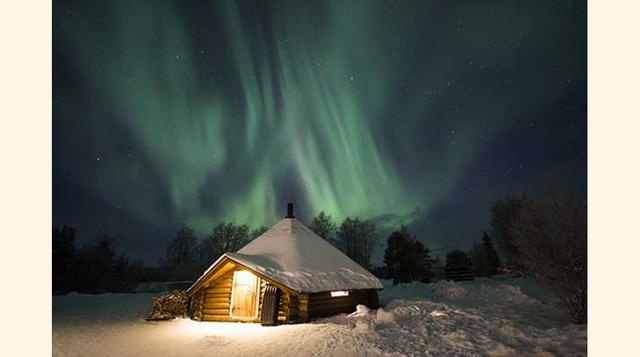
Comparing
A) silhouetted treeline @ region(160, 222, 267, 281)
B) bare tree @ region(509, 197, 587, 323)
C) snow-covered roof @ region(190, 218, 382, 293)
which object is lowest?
silhouetted treeline @ region(160, 222, 267, 281)

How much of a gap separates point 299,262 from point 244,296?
10.4 ft

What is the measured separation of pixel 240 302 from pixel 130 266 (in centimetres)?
4509

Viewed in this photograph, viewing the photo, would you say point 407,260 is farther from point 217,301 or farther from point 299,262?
point 217,301

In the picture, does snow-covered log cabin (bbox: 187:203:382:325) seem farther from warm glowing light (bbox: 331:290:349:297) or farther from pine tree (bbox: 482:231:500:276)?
pine tree (bbox: 482:231:500:276)

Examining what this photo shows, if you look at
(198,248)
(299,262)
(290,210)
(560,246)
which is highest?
(290,210)

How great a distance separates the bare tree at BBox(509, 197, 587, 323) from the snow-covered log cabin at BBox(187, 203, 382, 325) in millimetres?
8311

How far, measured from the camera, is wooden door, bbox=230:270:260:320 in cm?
1593

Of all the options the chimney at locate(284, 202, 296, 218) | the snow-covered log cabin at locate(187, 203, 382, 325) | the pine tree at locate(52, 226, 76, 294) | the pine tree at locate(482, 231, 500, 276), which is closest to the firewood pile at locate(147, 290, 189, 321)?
the snow-covered log cabin at locate(187, 203, 382, 325)

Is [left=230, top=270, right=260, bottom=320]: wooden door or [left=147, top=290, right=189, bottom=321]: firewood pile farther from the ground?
[left=230, top=270, right=260, bottom=320]: wooden door

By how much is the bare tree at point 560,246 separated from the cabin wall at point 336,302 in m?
8.22

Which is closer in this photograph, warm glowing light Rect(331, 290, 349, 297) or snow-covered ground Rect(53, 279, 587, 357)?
snow-covered ground Rect(53, 279, 587, 357)

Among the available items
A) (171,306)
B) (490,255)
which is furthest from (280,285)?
(490,255)

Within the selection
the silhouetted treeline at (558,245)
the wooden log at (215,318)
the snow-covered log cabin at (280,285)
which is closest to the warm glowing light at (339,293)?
the snow-covered log cabin at (280,285)

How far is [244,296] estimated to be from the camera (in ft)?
53.5
